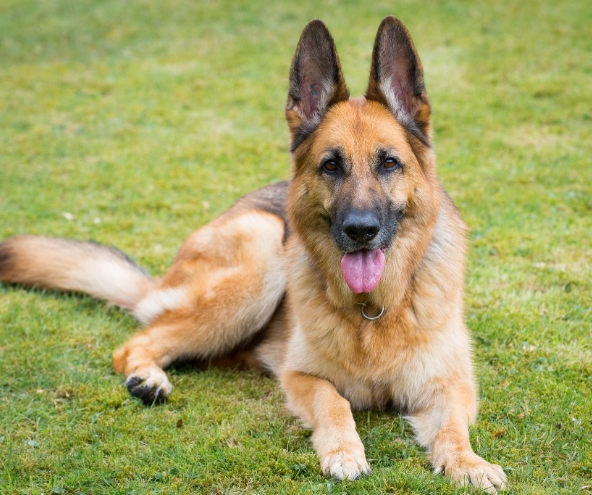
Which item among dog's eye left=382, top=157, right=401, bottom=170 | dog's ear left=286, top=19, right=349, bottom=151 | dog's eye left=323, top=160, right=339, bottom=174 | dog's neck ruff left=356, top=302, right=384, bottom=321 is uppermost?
dog's ear left=286, top=19, right=349, bottom=151

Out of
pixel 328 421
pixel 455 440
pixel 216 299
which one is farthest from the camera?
pixel 216 299

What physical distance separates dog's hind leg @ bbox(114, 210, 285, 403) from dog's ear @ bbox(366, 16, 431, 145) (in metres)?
1.49

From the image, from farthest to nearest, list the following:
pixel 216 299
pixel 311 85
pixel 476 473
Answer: pixel 216 299 → pixel 311 85 → pixel 476 473

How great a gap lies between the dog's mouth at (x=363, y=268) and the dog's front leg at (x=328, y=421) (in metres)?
0.71

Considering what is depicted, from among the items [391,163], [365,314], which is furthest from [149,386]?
→ [391,163]

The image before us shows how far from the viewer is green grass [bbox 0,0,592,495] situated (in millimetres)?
3924

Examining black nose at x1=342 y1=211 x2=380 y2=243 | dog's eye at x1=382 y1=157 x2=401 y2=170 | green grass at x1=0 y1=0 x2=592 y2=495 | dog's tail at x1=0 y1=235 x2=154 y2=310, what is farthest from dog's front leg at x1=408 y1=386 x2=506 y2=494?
dog's tail at x1=0 y1=235 x2=154 y2=310

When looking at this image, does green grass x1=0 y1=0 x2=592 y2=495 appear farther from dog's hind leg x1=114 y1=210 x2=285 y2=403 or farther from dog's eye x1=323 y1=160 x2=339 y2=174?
dog's eye x1=323 y1=160 x2=339 y2=174

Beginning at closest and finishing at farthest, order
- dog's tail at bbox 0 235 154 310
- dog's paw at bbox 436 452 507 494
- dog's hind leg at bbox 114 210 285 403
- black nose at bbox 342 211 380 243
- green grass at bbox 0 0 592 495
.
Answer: dog's paw at bbox 436 452 507 494, black nose at bbox 342 211 380 243, green grass at bbox 0 0 592 495, dog's hind leg at bbox 114 210 285 403, dog's tail at bbox 0 235 154 310

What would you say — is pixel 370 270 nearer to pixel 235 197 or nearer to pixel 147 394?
pixel 147 394

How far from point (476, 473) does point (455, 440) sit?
29 centimetres

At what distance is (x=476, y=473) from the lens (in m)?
3.53

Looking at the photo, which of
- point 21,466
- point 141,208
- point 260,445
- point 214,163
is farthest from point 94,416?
point 214,163

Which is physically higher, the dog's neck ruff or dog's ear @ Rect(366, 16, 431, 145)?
dog's ear @ Rect(366, 16, 431, 145)
